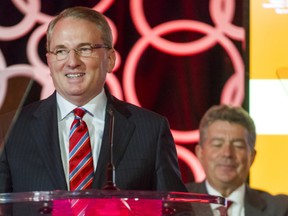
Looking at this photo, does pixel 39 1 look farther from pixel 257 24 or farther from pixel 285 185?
pixel 285 185

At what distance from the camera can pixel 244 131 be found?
7.80 feet

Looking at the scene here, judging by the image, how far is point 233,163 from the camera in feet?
7.71

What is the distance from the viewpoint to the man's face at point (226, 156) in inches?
91.8

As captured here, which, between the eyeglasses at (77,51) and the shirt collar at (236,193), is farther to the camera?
the shirt collar at (236,193)

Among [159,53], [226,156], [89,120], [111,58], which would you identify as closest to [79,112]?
[89,120]

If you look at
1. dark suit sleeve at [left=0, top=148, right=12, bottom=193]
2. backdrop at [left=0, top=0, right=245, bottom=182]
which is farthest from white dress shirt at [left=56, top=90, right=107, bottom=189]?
backdrop at [left=0, top=0, right=245, bottom=182]

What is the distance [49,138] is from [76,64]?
6.2 inches

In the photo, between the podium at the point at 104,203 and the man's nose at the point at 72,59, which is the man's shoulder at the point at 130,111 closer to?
the man's nose at the point at 72,59

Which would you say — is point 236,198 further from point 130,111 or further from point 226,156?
point 130,111

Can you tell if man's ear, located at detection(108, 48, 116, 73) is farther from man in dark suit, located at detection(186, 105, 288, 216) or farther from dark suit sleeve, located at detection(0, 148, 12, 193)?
man in dark suit, located at detection(186, 105, 288, 216)

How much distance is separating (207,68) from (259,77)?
174 millimetres

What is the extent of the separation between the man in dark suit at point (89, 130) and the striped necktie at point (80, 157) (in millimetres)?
15

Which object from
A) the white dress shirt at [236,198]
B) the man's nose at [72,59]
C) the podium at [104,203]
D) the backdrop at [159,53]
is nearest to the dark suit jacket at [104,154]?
the man's nose at [72,59]

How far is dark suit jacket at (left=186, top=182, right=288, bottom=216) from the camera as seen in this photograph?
7.48ft
